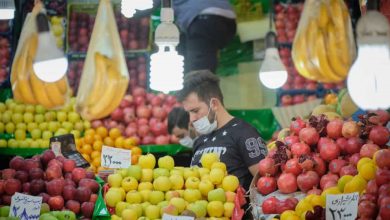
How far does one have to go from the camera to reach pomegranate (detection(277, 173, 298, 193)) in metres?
3.51

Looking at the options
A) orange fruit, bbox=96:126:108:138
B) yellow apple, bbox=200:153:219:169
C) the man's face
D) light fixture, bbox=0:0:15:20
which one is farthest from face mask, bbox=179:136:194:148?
light fixture, bbox=0:0:15:20

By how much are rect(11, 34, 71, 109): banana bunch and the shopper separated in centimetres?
175

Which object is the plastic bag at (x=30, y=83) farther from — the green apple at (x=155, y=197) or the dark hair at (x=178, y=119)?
the dark hair at (x=178, y=119)

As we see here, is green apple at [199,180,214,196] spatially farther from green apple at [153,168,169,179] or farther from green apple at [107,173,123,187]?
green apple at [107,173,123,187]

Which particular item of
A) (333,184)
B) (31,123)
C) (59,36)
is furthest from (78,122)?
(333,184)

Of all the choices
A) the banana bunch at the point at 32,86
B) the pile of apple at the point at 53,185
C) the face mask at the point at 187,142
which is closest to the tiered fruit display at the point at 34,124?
the face mask at the point at 187,142

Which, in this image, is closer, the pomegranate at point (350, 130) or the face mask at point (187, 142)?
the pomegranate at point (350, 130)

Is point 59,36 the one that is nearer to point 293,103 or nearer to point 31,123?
point 31,123

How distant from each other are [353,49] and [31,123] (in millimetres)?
3249

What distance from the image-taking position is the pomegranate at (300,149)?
365 cm

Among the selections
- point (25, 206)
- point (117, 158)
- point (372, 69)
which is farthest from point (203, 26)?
point (372, 69)

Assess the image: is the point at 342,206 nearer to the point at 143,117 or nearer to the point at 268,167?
the point at 268,167

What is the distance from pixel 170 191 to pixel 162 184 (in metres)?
0.06

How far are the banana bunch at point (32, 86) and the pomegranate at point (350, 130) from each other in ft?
5.62
